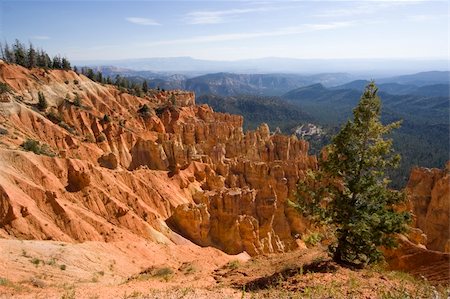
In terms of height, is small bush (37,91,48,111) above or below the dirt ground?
above

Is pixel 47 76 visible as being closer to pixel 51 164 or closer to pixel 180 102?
pixel 180 102

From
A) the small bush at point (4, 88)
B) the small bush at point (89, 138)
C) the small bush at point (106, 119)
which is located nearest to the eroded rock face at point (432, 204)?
the small bush at point (89, 138)

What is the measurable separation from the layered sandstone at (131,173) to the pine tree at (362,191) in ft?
53.8

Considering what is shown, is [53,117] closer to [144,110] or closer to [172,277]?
[144,110]

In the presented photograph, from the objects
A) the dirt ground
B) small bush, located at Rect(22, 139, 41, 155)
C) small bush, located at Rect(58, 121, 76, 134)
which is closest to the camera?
the dirt ground

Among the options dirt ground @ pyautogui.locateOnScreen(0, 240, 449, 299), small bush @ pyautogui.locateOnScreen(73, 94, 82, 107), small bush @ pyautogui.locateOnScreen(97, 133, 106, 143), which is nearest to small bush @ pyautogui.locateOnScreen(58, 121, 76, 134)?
small bush @ pyautogui.locateOnScreen(97, 133, 106, 143)

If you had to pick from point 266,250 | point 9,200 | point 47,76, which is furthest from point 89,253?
point 47,76

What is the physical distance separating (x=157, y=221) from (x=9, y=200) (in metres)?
11.9

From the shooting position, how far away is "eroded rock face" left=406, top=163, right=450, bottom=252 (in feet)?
133

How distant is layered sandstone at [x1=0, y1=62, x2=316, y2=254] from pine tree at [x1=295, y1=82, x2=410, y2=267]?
53.8 feet

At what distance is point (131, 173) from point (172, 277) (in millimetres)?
19949

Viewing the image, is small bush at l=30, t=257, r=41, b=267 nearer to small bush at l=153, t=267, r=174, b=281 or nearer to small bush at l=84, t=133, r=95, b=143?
small bush at l=153, t=267, r=174, b=281

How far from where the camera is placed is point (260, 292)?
11016 mm

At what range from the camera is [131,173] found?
34.9 metres
